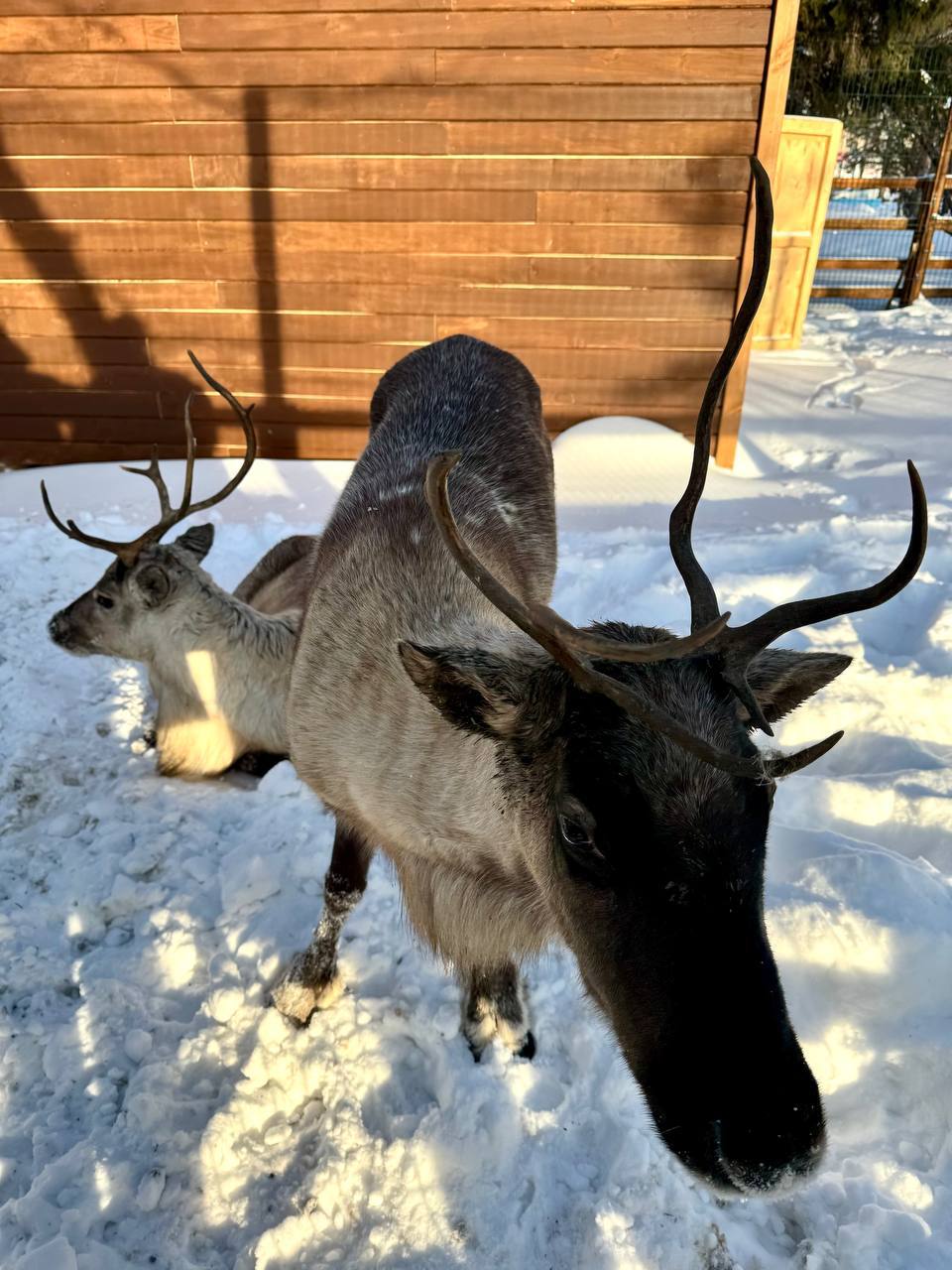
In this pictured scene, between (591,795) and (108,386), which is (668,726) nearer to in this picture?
(591,795)

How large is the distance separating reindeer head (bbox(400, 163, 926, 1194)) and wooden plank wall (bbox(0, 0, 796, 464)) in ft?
14.0

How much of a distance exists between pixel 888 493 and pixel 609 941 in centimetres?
472

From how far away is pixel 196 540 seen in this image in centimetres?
361

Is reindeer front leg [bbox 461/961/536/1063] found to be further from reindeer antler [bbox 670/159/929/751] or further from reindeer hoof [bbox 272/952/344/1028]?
reindeer antler [bbox 670/159/929/751]

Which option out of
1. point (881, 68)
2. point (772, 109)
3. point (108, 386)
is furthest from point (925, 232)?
point (108, 386)

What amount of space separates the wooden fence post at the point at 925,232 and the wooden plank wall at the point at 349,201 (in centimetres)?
685

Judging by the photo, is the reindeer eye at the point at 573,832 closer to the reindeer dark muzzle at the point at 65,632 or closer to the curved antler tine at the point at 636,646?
the curved antler tine at the point at 636,646

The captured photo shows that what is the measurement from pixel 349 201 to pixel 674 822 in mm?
5110

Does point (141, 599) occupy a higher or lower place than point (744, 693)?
lower

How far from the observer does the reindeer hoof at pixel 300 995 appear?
217 centimetres

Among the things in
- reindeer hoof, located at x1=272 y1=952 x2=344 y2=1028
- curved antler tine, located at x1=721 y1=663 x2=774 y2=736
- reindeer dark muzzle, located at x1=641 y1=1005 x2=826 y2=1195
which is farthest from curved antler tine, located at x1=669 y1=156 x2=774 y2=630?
reindeer hoof, located at x1=272 y1=952 x2=344 y2=1028

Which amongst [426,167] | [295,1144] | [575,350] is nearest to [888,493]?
[575,350]

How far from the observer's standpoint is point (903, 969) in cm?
204

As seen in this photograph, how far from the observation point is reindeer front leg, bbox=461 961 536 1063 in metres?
2.09
